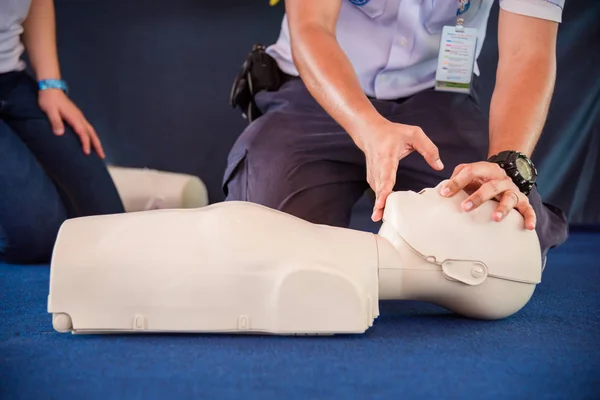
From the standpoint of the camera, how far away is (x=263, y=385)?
2.50 ft

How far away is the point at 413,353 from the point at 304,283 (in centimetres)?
16

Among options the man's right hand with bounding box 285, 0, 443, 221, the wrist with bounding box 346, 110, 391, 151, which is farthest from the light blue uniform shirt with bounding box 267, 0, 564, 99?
the wrist with bounding box 346, 110, 391, 151

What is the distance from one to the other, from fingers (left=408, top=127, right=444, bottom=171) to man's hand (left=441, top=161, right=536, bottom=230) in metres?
0.04

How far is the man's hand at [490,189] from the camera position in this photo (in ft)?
3.24

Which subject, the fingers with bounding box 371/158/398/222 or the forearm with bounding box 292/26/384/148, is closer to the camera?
the fingers with bounding box 371/158/398/222

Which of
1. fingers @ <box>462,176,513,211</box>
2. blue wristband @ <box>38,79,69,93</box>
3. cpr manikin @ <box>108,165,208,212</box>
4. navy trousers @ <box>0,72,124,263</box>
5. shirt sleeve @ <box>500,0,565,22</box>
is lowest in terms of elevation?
cpr manikin @ <box>108,165,208,212</box>

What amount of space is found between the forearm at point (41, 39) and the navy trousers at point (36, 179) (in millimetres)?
51

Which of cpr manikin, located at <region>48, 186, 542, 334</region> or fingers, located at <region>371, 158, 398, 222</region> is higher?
fingers, located at <region>371, 158, 398, 222</region>

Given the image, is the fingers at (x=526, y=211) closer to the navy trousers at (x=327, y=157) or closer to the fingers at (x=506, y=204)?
the fingers at (x=506, y=204)

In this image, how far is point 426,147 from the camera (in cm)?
107

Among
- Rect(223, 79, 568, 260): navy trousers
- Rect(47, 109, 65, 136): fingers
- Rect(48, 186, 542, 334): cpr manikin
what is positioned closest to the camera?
Rect(48, 186, 542, 334): cpr manikin

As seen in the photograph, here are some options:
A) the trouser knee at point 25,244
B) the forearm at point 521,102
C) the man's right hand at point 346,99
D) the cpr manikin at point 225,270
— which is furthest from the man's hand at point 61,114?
the forearm at point 521,102

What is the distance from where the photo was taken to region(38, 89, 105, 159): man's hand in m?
1.88

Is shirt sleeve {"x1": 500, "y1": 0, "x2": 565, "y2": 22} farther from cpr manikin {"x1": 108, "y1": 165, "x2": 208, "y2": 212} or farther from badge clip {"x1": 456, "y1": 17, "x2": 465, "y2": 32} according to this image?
cpr manikin {"x1": 108, "y1": 165, "x2": 208, "y2": 212}
